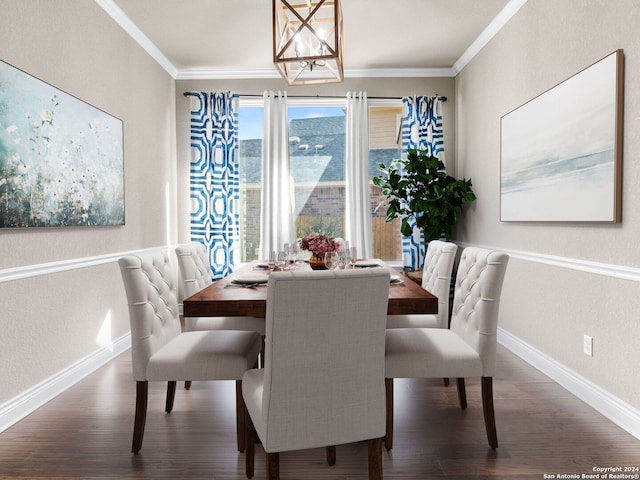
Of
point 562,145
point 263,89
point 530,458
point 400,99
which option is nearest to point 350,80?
point 400,99

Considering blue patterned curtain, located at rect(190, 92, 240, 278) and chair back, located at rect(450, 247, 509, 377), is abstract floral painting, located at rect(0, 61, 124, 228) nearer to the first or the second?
blue patterned curtain, located at rect(190, 92, 240, 278)

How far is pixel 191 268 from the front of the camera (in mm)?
2918

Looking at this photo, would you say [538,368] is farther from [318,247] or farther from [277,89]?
[277,89]

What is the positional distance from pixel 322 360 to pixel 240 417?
0.78 metres

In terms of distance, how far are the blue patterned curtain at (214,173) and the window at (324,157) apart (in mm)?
267

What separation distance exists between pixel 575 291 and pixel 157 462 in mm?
2615

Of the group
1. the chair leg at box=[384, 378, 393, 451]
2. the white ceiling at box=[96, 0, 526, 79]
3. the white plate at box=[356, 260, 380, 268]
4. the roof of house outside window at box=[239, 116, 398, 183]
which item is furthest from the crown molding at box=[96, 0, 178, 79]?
the chair leg at box=[384, 378, 393, 451]

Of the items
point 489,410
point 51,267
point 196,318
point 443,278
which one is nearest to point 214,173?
point 51,267

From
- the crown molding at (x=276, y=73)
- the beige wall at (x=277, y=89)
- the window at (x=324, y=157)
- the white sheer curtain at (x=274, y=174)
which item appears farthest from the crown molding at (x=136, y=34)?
the white sheer curtain at (x=274, y=174)

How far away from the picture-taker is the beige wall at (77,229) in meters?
2.52

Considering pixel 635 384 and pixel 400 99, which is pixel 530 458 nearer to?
pixel 635 384

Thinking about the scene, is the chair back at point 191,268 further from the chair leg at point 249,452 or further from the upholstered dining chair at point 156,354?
the chair leg at point 249,452

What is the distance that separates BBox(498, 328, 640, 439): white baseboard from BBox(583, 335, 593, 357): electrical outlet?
0.57ft

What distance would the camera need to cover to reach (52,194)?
2812mm
